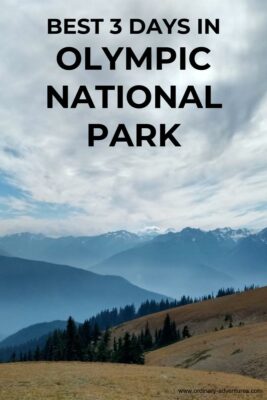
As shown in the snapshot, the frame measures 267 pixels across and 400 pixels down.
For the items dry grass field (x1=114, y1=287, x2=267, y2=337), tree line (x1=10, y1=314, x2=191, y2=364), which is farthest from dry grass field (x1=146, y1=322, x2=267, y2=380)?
dry grass field (x1=114, y1=287, x2=267, y2=337)

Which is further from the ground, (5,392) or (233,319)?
(233,319)

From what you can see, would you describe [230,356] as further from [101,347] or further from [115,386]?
[101,347]

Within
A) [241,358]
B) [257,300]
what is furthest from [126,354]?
[257,300]

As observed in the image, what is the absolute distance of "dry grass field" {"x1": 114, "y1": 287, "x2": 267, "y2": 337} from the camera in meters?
132

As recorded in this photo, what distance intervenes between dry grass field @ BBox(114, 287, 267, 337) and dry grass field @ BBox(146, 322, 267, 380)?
53378mm

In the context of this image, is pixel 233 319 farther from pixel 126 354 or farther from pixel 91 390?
pixel 91 390

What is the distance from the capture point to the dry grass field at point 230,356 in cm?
4891

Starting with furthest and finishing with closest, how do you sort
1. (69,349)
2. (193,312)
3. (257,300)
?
(193,312), (257,300), (69,349)

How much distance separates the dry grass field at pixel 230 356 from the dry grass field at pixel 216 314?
5338 centimetres

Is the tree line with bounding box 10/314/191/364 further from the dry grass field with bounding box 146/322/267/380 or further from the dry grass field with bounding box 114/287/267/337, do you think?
the dry grass field with bounding box 114/287/267/337

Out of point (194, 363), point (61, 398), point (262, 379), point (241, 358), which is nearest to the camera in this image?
point (61, 398)

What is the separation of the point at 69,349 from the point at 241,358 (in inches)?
2291

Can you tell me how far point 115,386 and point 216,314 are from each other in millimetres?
121978

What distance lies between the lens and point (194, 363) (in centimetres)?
5975
